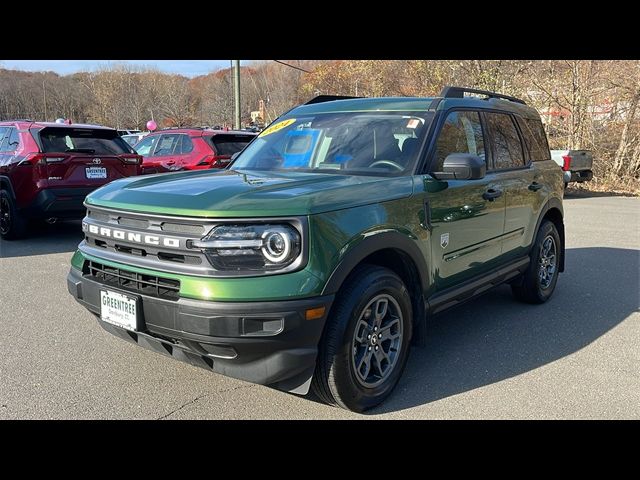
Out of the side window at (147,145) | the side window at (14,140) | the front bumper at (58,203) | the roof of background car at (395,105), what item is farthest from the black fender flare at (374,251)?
the side window at (147,145)

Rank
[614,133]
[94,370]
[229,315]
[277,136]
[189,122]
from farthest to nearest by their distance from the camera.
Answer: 1. [189,122]
2. [614,133]
3. [277,136]
4. [94,370]
5. [229,315]

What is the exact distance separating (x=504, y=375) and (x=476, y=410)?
613mm

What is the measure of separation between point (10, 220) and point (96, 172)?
1451 mm

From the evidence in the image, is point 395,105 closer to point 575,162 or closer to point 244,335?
point 244,335

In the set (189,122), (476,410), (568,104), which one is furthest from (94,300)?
(189,122)

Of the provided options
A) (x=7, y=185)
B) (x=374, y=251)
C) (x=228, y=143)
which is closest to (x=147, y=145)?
(x=228, y=143)

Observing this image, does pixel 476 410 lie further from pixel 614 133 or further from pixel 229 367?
pixel 614 133

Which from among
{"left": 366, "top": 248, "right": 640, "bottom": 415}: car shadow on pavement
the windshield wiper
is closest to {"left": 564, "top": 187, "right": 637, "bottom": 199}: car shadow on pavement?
{"left": 366, "top": 248, "right": 640, "bottom": 415}: car shadow on pavement

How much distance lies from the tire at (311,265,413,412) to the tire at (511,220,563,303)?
2304 mm

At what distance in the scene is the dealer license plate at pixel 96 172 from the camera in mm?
7895

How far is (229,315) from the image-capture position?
2.62 meters

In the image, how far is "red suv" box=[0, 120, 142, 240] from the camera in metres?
7.58

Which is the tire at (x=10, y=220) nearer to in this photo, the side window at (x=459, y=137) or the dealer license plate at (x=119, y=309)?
the dealer license plate at (x=119, y=309)

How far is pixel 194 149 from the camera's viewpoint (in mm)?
9852
